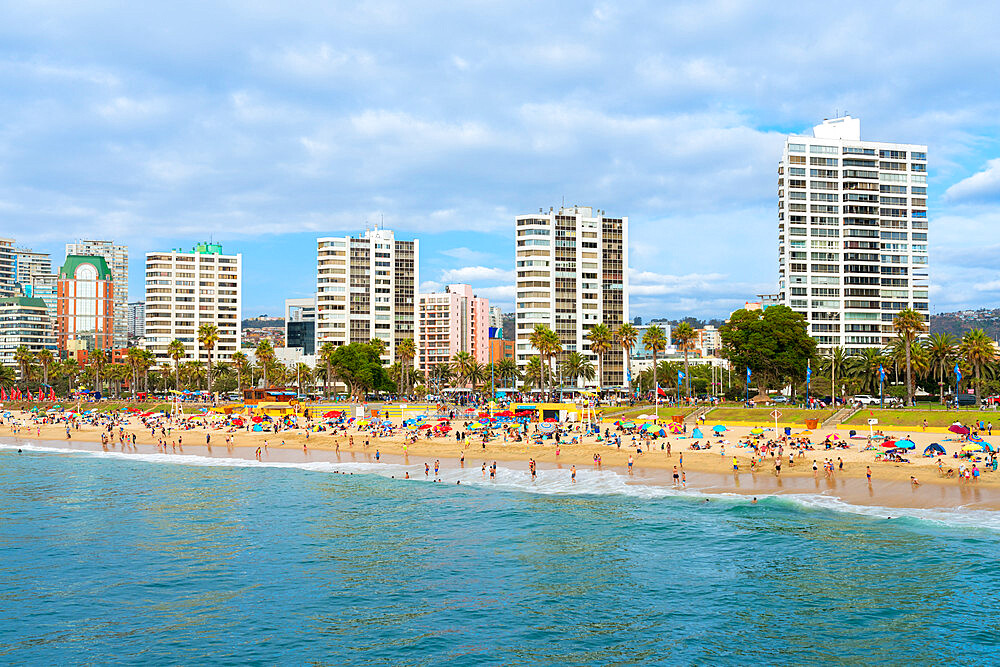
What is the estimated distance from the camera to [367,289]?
624 ft

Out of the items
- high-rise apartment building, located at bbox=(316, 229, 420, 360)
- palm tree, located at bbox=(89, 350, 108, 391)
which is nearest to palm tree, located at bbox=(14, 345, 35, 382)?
palm tree, located at bbox=(89, 350, 108, 391)

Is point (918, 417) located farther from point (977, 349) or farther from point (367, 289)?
point (367, 289)

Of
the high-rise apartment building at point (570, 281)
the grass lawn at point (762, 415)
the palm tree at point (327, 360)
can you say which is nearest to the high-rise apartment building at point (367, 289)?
the palm tree at point (327, 360)

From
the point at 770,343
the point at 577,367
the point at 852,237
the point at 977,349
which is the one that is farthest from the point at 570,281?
the point at 977,349

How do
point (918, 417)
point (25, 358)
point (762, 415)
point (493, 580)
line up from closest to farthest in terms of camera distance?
point (493, 580) → point (918, 417) → point (762, 415) → point (25, 358)

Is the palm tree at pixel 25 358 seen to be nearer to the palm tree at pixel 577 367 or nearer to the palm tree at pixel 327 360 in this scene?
the palm tree at pixel 327 360

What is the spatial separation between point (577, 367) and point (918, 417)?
7637cm

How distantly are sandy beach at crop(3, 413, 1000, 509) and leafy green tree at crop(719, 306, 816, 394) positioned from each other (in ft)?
80.4

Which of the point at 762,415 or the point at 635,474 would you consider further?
the point at 762,415

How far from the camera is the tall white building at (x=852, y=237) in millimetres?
142500

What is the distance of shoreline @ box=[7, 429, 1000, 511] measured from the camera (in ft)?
151

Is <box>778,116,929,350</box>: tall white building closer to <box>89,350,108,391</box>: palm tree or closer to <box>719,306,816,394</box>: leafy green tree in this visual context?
<box>719,306,816,394</box>: leafy green tree

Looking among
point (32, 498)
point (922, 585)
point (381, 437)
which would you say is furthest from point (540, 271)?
point (922, 585)

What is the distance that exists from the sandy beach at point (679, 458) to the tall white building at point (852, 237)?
232ft
